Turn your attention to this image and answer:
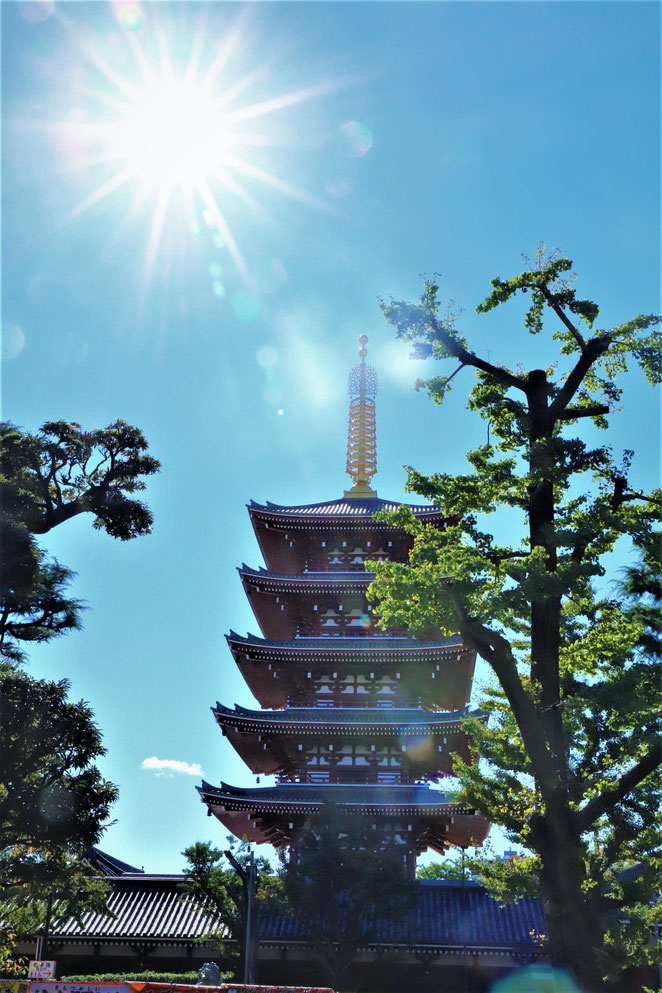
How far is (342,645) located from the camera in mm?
29391

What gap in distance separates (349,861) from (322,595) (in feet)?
36.1

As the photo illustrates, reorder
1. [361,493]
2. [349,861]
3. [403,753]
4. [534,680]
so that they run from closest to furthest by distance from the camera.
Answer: [534,680] → [349,861] → [403,753] → [361,493]

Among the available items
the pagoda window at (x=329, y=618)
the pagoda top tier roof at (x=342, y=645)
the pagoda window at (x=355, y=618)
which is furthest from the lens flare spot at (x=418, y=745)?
the pagoda window at (x=329, y=618)

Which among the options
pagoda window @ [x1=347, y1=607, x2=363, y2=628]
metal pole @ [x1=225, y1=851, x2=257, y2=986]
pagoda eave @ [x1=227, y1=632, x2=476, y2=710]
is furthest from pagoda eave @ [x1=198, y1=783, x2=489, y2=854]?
pagoda window @ [x1=347, y1=607, x2=363, y2=628]

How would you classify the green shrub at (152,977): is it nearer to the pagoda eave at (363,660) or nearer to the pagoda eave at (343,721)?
the pagoda eave at (343,721)

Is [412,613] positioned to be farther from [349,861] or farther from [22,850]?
[349,861]

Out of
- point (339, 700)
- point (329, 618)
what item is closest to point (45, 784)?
point (339, 700)

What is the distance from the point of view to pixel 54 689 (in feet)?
45.8

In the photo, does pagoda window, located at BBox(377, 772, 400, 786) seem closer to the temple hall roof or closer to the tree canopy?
the temple hall roof

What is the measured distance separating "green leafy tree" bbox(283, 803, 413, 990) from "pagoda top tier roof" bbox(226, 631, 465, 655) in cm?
708

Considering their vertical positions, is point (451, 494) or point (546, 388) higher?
point (546, 388)

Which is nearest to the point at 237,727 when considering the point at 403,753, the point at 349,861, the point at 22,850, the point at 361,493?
the point at 403,753

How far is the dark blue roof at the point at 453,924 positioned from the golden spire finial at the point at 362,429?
1630 cm

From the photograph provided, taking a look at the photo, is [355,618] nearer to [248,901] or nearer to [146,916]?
[248,901]
